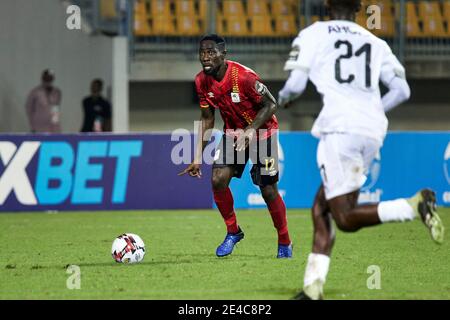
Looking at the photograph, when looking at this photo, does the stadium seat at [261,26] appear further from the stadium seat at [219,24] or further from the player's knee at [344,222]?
the player's knee at [344,222]

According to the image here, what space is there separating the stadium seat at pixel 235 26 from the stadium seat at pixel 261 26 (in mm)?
146

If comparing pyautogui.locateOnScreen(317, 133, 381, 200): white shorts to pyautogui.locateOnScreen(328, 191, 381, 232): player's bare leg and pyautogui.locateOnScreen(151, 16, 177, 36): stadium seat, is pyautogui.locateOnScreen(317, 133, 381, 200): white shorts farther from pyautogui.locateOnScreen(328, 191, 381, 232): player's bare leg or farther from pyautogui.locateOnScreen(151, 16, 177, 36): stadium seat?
pyautogui.locateOnScreen(151, 16, 177, 36): stadium seat

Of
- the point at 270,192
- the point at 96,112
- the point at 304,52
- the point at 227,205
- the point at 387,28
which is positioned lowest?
the point at 227,205

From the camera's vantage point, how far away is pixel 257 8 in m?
22.3

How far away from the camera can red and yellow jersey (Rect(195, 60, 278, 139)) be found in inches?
392

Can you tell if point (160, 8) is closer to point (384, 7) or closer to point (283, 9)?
point (283, 9)

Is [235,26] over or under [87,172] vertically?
over

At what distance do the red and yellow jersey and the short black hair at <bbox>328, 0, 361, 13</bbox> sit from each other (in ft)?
9.11

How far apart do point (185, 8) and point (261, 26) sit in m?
1.61

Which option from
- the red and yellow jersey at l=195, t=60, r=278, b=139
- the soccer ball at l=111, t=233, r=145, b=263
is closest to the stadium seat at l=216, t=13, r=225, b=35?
the red and yellow jersey at l=195, t=60, r=278, b=139

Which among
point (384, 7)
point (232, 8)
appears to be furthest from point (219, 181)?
point (384, 7)

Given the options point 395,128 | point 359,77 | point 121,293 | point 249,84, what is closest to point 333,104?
point 359,77

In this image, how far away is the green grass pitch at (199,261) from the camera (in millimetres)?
7703
